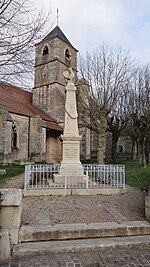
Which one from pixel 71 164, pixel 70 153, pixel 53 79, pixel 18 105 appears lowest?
pixel 71 164

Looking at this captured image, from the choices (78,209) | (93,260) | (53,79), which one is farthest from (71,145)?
(53,79)

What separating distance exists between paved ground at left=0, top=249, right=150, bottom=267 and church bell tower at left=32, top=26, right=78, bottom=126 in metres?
24.4

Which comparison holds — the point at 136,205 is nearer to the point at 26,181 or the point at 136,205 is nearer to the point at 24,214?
the point at 24,214

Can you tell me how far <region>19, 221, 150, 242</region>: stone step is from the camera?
3.74 metres

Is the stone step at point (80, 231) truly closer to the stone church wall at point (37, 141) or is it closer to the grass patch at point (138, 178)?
the grass patch at point (138, 178)

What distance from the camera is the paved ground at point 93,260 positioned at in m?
3.06

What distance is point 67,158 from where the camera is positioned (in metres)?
9.36

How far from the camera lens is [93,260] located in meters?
3.21

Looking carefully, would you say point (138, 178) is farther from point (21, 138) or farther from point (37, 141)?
point (21, 138)

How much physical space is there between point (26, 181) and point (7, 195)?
156 inches

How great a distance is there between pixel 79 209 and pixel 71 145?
4056 mm

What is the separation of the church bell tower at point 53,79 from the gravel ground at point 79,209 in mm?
21047

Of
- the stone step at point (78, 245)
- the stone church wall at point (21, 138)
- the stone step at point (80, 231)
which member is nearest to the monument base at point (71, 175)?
the stone step at point (80, 231)

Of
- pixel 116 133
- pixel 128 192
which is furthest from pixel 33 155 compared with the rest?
pixel 128 192
